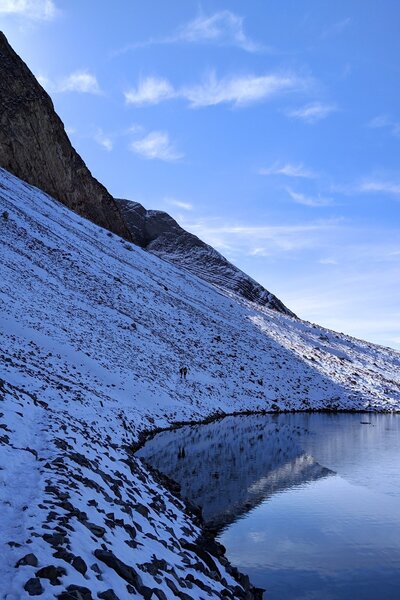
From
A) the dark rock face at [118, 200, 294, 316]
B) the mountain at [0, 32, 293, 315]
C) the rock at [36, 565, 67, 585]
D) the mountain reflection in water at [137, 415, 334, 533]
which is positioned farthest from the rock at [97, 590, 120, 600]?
the dark rock face at [118, 200, 294, 316]

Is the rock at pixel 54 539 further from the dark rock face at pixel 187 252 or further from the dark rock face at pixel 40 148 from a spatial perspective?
the dark rock face at pixel 187 252

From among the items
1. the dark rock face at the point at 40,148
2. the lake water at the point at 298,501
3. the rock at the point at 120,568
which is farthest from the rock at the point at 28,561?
the dark rock face at the point at 40,148

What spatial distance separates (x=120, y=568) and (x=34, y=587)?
1.82 metres

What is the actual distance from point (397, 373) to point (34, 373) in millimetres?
48553

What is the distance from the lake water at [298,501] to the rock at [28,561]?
540cm

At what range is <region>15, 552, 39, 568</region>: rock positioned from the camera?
19.8 ft

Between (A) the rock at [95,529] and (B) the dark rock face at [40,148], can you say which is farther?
(B) the dark rock face at [40,148]

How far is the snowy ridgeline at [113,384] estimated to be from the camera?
24.7ft

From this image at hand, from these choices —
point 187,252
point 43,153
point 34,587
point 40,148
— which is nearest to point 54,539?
point 34,587

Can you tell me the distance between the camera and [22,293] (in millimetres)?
30500

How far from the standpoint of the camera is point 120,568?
7121mm

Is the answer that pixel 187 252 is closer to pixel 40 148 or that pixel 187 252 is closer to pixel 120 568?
pixel 40 148

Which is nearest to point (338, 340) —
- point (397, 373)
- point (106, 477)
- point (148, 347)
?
point (397, 373)

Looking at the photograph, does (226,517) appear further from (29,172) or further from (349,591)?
(29,172)
